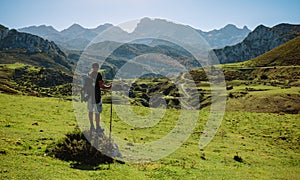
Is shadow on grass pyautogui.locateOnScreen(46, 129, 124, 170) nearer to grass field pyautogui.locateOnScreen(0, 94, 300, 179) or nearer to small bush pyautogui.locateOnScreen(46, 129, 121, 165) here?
small bush pyautogui.locateOnScreen(46, 129, 121, 165)

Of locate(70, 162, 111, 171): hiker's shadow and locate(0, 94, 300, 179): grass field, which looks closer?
locate(0, 94, 300, 179): grass field

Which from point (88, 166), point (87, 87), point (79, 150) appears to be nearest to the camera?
point (88, 166)

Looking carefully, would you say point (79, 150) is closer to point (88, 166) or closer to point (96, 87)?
point (88, 166)

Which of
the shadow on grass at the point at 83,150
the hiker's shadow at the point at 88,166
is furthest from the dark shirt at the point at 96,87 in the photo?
the hiker's shadow at the point at 88,166

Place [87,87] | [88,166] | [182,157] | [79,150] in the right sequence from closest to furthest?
[88,166] → [79,150] → [87,87] → [182,157]

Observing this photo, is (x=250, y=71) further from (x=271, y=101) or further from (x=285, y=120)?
(x=285, y=120)

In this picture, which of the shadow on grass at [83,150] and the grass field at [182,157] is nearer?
the grass field at [182,157]

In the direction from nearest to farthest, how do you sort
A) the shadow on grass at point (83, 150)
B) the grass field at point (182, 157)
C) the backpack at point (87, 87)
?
the grass field at point (182, 157), the shadow on grass at point (83, 150), the backpack at point (87, 87)

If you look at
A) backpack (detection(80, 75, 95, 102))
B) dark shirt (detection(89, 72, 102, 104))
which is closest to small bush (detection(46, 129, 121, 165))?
dark shirt (detection(89, 72, 102, 104))

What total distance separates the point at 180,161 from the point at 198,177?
3.69 meters

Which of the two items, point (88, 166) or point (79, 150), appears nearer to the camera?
point (88, 166)

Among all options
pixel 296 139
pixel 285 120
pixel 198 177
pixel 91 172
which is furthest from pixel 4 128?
pixel 285 120

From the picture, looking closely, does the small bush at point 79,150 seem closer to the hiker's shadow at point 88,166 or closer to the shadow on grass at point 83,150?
the shadow on grass at point 83,150

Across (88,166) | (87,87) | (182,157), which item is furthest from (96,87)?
(182,157)
